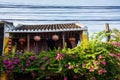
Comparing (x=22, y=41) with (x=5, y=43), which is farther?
(x=22, y=41)

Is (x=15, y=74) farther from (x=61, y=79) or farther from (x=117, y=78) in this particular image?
(x=117, y=78)

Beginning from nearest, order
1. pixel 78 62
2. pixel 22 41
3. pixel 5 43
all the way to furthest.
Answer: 1. pixel 78 62
2. pixel 5 43
3. pixel 22 41

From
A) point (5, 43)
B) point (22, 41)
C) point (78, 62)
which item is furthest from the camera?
point (22, 41)

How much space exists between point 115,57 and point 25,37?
523cm

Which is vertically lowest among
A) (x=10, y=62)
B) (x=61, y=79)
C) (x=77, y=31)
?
(x=61, y=79)

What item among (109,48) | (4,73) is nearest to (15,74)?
(4,73)


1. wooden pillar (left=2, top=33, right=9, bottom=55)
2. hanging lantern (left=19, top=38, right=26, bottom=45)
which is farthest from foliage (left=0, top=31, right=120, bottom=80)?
hanging lantern (left=19, top=38, right=26, bottom=45)

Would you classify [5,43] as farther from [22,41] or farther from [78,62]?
[78,62]

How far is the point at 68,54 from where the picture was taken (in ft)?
36.2

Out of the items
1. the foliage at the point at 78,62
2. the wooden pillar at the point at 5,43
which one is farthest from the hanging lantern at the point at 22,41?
the foliage at the point at 78,62

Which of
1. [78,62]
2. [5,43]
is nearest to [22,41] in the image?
[5,43]

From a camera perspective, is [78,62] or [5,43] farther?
[5,43]

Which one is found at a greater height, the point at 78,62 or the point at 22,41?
the point at 22,41

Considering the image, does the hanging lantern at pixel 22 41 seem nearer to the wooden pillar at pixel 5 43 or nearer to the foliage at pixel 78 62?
the wooden pillar at pixel 5 43
